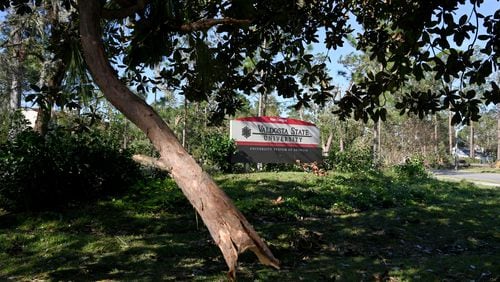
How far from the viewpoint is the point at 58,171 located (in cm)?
868

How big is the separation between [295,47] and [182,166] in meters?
4.67

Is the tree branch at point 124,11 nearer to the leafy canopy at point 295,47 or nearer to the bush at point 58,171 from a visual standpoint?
the leafy canopy at point 295,47

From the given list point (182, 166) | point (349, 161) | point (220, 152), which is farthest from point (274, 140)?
point (182, 166)

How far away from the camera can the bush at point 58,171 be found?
27.0 ft

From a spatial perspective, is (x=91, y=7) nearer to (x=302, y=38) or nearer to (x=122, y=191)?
(x=302, y=38)

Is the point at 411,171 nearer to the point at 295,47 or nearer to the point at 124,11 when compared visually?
the point at 295,47

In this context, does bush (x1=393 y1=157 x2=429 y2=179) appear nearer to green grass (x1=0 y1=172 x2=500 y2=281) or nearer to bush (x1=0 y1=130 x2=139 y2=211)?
green grass (x1=0 y1=172 x2=500 y2=281)

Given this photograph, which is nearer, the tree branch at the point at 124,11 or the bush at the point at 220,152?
the tree branch at the point at 124,11

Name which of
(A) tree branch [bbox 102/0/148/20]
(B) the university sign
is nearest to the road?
(B) the university sign

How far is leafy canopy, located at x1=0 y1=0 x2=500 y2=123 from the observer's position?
8.98 feet

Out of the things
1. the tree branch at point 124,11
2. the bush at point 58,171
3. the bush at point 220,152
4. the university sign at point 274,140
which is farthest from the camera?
the university sign at point 274,140

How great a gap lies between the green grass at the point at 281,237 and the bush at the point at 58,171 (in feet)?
1.40

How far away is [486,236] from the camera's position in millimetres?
7422

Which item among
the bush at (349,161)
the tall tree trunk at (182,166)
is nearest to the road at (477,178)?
the bush at (349,161)
